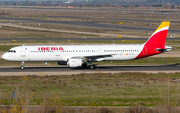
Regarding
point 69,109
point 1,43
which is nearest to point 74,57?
point 69,109

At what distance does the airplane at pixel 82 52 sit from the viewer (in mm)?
Answer: 45812

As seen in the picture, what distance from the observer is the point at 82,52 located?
152 feet

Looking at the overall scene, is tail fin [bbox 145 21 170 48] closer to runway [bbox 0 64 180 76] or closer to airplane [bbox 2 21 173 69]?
airplane [bbox 2 21 173 69]

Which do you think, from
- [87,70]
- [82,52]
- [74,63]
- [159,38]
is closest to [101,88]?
[74,63]

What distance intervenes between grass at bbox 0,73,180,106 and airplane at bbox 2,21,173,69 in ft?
21.1

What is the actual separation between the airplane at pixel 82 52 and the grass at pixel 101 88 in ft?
21.1

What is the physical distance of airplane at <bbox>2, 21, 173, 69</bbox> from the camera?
4581 cm

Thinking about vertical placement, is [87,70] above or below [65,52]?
below

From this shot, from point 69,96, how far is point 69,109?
19.7ft

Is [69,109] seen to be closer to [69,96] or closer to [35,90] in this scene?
[69,96]

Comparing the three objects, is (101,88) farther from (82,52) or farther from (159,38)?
(159,38)

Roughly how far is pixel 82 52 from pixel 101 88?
15.7 meters

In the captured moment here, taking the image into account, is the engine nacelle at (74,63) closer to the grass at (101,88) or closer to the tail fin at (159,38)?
the grass at (101,88)

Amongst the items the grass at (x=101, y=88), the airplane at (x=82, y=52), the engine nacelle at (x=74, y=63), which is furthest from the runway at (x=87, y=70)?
the grass at (x=101, y=88)
